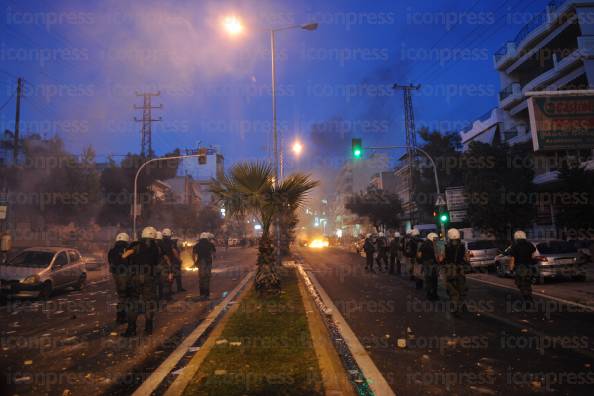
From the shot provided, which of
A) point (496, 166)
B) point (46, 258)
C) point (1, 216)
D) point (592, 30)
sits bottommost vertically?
point (46, 258)

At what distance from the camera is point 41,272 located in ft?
40.0

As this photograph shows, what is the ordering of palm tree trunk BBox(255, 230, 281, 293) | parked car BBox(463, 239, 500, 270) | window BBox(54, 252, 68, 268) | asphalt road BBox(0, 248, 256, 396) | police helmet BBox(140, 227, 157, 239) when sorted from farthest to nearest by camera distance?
parked car BBox(463, 239, 500, 270), window BBox(54, 252, 68, 268), palm tree trunk BBox(255, 230, 281, 293), police helmet BBox(140, 227, 157, 239), asphalt road BBox(0, 248, 256, 396)

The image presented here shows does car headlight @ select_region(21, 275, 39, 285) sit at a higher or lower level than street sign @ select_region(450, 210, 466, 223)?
lower

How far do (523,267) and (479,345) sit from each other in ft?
13.2

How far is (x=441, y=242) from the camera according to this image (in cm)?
1216

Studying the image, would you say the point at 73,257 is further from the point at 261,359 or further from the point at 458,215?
the point at 458,215

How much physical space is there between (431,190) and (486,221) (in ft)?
83.5

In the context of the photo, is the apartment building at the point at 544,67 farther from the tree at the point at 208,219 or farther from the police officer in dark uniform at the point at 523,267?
the tree at the point at 208,219

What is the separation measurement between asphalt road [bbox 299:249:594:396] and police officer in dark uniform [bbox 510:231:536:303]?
446mm

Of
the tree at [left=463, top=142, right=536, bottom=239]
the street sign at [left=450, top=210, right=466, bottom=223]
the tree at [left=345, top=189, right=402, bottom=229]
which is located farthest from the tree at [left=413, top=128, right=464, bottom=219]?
the tree at [left=463, top=142, right=536, bottom=239]

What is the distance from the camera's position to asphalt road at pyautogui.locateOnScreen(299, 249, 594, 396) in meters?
4.84

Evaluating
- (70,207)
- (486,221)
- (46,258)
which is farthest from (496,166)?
(70,207)

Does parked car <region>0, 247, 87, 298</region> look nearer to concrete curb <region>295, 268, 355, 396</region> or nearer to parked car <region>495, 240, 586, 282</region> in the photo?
concrete curb <region>295, 268, 355, 396</region>

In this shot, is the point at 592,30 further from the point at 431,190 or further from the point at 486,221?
the point at 431,190
